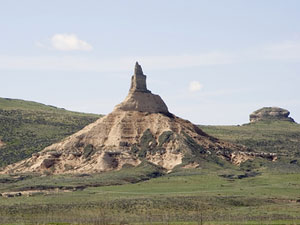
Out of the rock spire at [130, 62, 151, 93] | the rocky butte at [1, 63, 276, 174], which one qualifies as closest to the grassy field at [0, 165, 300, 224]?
the rocky butte at [1, 63, 276, 174]

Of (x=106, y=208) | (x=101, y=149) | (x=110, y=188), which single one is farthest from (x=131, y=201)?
(x=101, y=149)

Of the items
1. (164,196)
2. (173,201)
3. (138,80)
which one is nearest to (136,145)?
(138,80)

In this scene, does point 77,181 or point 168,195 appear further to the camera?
point 77,181

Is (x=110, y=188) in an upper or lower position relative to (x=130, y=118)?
lower

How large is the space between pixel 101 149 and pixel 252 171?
108 feet

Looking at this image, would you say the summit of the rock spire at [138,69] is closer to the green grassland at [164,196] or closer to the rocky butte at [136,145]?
the rocky butte at [136,145]

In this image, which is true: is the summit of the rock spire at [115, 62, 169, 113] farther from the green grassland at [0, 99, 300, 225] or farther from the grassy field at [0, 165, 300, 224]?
the grassy field at [0, 165, 300, 224]

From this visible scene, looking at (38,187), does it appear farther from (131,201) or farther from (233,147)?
(233,147)

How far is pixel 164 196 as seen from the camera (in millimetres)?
146750

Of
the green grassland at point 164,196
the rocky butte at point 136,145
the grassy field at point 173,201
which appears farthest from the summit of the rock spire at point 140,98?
the grassy field at point 173,201

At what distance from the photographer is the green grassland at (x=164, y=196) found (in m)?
122

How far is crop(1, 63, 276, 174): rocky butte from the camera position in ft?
594

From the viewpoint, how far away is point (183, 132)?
19012 cm

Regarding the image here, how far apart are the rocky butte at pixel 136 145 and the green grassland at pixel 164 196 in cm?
368
